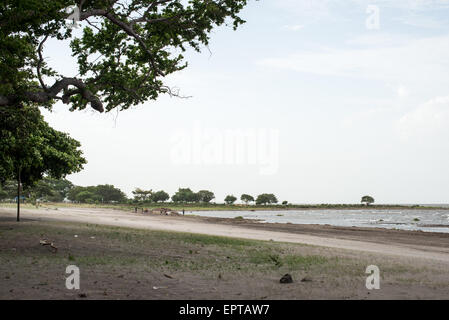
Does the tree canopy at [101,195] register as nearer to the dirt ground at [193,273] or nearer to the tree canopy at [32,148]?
the tree canopy at [32,148]

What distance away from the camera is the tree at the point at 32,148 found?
1945 cm

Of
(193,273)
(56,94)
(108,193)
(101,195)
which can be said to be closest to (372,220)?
(56,94)

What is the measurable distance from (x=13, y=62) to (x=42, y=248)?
6.72 meters

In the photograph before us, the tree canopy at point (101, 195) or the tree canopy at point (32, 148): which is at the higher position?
the tree canopy at point (32, 148)

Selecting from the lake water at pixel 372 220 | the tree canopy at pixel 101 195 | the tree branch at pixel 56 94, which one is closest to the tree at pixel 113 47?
the tree branch at pixel 56 94

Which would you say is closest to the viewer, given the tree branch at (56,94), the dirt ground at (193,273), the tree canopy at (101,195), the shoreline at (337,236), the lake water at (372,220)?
the dirt ground at (193,273)

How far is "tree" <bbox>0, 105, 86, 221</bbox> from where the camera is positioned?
19.5m

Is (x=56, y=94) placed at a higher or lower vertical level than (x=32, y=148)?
higher

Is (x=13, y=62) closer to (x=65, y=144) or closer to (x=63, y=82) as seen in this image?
(x=63, y=82)

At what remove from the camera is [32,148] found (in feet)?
79.7

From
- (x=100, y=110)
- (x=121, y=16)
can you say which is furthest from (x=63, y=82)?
(x=121, y=16)

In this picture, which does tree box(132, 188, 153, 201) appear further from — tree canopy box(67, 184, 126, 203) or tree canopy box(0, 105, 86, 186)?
tree canopy box(0, 105, 86, 186)

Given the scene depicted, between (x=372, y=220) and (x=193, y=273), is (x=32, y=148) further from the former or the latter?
(x=372, y=220)
